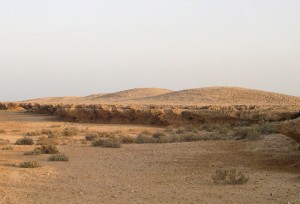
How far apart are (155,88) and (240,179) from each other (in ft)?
320

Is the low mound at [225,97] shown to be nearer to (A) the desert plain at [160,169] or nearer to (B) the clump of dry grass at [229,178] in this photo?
(A) the desert plain at [160,169]

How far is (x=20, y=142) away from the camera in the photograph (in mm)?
21719

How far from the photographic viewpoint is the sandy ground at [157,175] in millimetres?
9664

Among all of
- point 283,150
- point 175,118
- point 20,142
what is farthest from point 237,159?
point 175,118

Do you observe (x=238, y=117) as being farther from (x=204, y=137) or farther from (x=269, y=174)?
(x=269, y=174)

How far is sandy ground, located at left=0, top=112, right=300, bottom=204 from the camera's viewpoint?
9.66 meters

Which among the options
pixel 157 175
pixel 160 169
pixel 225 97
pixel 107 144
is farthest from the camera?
pixel 225 97

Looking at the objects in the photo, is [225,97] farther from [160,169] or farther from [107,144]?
[160,169]

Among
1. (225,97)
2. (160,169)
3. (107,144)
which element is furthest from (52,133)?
(225,97)

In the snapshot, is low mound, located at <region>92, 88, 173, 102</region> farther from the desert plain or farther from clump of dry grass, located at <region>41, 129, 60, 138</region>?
the desert plain

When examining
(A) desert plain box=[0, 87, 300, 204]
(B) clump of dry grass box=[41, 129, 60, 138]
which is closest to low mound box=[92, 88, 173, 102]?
(B) clump of dry grass box=[41, 129, 60, 138]

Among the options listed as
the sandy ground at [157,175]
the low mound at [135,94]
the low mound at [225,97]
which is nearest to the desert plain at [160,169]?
the sandy ground at [157,175]

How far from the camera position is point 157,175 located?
41.4 ft

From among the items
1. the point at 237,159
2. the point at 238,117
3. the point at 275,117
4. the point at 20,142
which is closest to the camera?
the point at 237,159
